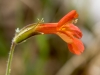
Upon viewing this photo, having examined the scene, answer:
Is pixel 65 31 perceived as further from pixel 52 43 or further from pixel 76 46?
pixel 52 43

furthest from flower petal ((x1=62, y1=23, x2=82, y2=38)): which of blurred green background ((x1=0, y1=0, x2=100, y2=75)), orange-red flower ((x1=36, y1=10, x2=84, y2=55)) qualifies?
blurred green background ((x1=0, y1=0, x2=100, y2=75))

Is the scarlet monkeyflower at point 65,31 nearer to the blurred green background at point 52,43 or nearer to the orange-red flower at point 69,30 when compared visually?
the orange-red flower at point 69,30

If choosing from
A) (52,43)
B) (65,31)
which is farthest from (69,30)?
(52,43)

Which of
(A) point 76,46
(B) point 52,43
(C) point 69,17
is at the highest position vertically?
(B) point 52,43

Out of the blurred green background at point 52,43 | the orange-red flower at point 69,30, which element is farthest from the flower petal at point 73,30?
the blurred green background at point 52,43

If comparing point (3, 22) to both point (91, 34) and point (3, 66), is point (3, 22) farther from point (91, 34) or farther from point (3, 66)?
point (91, 34)

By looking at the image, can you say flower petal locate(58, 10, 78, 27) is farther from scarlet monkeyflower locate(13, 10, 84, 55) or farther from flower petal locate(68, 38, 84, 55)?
flower petal locate(68, 38, 84, 55)
